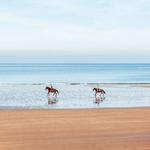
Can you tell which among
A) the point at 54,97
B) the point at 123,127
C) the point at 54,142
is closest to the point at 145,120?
the point at 123,127

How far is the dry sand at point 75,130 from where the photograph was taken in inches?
400

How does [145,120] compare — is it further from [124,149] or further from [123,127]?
[124,149]

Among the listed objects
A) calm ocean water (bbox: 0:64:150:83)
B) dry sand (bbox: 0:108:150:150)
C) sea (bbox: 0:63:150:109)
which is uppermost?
calm ocean water (bbox: 0:64:150:83)

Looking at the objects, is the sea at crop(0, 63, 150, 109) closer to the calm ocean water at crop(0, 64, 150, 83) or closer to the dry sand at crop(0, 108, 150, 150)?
the calm ocean water at crop(0, 64, 150, 83)

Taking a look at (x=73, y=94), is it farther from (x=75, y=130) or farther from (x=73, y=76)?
(x=73, y=76)

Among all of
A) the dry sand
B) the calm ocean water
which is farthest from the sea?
the dry sand

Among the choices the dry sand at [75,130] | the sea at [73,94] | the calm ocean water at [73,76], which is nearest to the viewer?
the dry sand at [75,130]

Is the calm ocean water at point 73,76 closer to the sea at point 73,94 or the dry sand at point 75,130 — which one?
the sea at point 73,94

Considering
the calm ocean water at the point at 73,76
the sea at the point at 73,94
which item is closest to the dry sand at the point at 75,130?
the sea at the point at 73,94

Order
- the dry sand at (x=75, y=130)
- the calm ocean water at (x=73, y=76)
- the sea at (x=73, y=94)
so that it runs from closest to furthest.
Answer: the dry sand at (x=75, y=130)
the sea at (x=73, y=94)
the calm ocean water at (x=73, y=76)

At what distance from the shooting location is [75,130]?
12.1m

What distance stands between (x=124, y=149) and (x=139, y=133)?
198cm

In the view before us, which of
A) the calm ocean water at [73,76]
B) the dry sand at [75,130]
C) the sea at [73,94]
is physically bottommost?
the dry sand at [75,130]

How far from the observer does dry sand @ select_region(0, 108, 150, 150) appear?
→ 10172 mm
